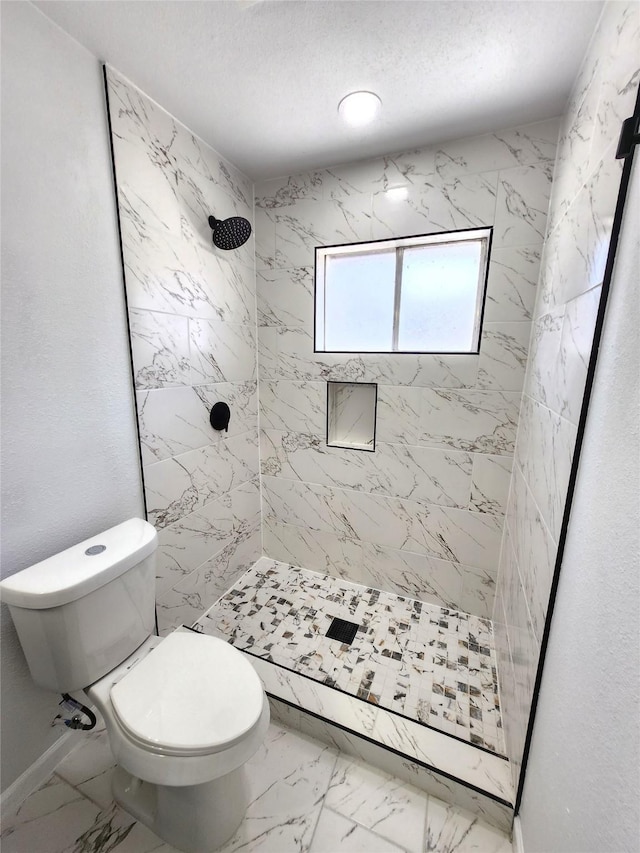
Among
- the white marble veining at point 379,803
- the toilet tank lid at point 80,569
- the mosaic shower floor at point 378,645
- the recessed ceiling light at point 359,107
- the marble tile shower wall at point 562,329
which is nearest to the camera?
the marble tile shower wall at point 562,329

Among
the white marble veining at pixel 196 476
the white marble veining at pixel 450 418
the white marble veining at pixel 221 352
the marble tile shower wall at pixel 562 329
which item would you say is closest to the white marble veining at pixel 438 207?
the marble tile shower wall at pixel 562 329

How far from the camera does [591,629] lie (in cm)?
61

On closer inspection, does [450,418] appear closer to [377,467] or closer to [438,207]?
[377,467]

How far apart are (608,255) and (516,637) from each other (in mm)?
1204

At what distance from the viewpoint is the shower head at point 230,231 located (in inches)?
56.8

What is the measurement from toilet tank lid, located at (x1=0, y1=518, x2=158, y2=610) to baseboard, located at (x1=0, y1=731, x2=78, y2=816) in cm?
66

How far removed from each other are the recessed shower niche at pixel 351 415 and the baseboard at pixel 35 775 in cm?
158

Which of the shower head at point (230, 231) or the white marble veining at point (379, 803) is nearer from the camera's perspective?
the white marble veining at point (379, 803)

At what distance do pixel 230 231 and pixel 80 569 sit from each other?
142 cm

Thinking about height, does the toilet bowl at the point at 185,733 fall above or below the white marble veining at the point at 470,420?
below

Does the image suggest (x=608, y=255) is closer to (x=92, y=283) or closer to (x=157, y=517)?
(x=92, y=283)

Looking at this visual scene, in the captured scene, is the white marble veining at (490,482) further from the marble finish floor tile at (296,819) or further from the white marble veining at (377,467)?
the marble finish floor tile at (296,819)

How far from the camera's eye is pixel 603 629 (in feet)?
1.86

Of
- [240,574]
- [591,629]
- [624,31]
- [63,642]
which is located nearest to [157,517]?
[63,642]
